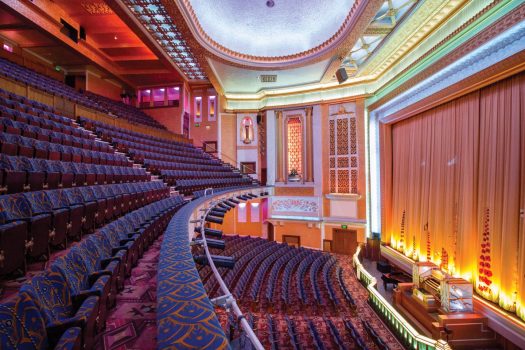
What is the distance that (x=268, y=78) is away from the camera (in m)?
4.45

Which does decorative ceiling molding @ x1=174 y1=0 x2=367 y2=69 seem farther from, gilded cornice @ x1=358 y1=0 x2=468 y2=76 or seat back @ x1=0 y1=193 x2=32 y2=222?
seat back @ x1=0 y1=193 x2=32 y2=222

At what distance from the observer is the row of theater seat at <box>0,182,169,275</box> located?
27.7 inches

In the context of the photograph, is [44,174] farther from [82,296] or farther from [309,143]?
[309,143]

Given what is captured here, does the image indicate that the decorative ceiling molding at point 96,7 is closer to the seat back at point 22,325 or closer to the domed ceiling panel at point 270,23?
the domed ceiling panel at point 270,23

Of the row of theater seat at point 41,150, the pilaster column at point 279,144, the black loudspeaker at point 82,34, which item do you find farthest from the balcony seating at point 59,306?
the black loudspeaker at point 82,34

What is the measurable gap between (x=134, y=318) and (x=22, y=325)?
0.27m

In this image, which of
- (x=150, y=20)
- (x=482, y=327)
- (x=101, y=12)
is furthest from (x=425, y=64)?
(x=101, y=12)

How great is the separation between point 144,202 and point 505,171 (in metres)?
2.58

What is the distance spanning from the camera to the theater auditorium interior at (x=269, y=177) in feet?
2.24

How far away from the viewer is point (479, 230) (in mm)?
2229

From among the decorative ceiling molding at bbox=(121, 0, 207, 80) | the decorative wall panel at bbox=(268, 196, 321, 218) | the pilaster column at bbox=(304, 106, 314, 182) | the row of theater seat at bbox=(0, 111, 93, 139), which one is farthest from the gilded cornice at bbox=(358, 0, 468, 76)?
the row of theater seat at bbox=(0, 111, 93, 139)

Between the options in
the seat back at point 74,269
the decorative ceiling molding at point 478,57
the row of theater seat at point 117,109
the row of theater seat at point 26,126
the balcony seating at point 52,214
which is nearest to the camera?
the seat back at point 74,269

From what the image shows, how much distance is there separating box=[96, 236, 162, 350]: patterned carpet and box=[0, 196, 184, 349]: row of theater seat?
0.08 feet

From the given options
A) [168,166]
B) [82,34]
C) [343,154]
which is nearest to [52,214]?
[168,166]
